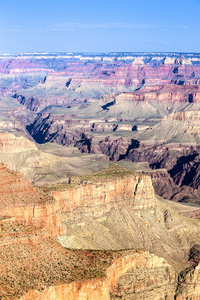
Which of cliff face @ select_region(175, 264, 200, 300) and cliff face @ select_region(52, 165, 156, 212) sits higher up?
cliff face @ select_region(52, 165, 156, 212)

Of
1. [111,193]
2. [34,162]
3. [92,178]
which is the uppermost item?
[92,178]

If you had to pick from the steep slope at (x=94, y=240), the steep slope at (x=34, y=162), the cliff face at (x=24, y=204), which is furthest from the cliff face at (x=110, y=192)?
the steep slope at (x=34, y=162)

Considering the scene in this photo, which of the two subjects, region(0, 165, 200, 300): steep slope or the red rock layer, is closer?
region(0, 165, 200, 300): steep slope

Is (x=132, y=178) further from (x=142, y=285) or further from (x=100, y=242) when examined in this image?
(x=142, y=285)

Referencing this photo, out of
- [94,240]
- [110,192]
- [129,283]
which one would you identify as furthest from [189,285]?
[110,192]

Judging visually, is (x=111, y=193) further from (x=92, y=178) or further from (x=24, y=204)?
(x=24, y=204)

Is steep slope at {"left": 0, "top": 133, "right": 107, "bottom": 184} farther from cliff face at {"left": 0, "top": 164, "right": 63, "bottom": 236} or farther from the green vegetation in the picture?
cliff face at {"left": 0, "top": 164, "right": 63, "bottom": 236}

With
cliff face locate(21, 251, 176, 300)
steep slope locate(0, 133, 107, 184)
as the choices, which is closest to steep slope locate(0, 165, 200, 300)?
cliff face locate(21, 251, 176, 300)

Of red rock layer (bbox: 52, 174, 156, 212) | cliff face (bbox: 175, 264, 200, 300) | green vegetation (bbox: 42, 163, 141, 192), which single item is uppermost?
green vegetation (bbox: 42, 163, 141, 192)
